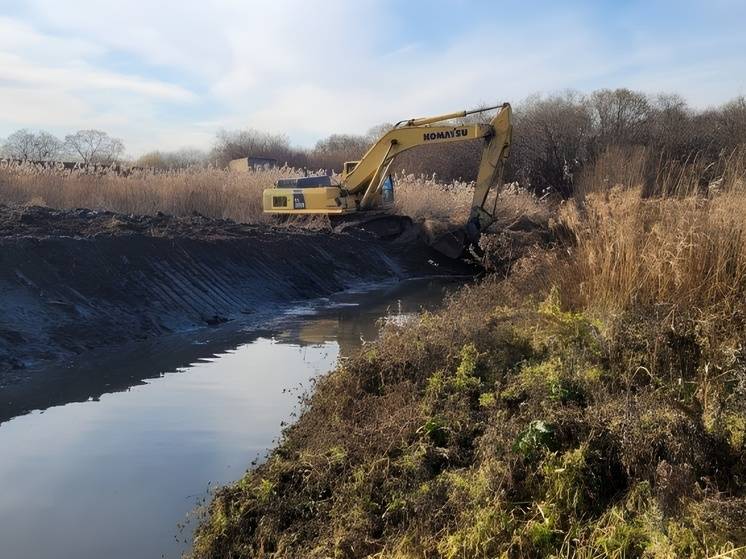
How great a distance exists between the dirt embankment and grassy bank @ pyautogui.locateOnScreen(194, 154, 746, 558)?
5.13m

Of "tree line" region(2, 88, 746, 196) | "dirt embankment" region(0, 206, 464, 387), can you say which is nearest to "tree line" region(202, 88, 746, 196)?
"tree line" region(2, 88, 746, 196)

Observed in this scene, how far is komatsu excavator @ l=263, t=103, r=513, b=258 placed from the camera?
17.8 m

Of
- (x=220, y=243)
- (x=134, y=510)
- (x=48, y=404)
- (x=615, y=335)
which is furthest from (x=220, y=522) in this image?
(x=220, y=243)

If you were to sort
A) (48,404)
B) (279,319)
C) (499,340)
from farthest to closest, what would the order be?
(279,319), (48,404), (499,340)

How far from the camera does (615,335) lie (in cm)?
498

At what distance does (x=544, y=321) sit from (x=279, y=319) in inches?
298

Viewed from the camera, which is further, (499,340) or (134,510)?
(499,340)

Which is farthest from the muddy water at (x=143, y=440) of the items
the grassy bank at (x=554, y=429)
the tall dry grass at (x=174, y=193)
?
the tall dry grass at (x=174, y=193)

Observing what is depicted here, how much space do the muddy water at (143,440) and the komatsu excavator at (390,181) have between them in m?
8.69

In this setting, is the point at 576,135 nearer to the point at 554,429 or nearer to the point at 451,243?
the point at 451,243

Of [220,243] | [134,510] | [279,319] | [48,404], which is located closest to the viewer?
[134,510]

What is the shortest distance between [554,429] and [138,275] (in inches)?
390

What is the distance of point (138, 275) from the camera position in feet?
40.6

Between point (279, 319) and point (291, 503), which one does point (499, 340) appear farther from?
point (279, 319)
